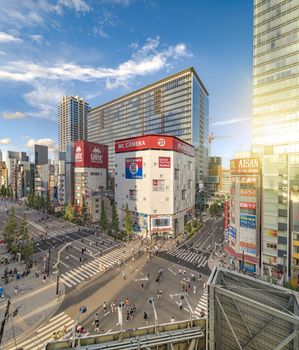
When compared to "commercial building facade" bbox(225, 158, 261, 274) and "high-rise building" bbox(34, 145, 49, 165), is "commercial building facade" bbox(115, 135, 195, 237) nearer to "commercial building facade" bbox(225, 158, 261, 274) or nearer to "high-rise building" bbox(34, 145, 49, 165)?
"commercial building facade" bbox(225, 158, 261, 274)

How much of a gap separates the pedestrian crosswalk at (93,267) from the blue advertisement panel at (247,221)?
2276 centimetres

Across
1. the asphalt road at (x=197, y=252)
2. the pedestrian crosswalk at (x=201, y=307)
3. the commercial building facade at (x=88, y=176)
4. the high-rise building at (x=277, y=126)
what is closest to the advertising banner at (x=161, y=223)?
the asphalt road at (x=197, y=252)

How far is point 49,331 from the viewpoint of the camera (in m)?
19.7

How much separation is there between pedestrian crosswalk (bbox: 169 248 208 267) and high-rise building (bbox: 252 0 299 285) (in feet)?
33.1

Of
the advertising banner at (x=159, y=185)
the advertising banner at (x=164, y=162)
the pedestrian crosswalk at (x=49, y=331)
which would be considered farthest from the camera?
the advertising banner at (x=164, y=162)

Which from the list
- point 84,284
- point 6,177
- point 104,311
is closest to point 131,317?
point 104,311

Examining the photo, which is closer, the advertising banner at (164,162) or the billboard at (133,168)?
the advertising banner at (164,162)

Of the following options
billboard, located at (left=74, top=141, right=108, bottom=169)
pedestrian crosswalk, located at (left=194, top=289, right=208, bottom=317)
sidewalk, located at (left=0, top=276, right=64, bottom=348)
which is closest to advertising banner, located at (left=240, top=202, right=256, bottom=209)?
pedestrian crosswalk, located at (left=194, top=289, right=208, bottom=317)

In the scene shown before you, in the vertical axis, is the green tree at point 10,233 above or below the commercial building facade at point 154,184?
below

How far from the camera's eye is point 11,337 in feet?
61.8

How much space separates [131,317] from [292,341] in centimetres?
1861

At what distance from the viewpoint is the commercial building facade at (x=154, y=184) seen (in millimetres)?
52219

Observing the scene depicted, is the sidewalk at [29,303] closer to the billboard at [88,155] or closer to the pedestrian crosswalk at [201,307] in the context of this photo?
the pedestrian crosswalk at [201,307]

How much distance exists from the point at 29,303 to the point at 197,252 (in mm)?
30823
